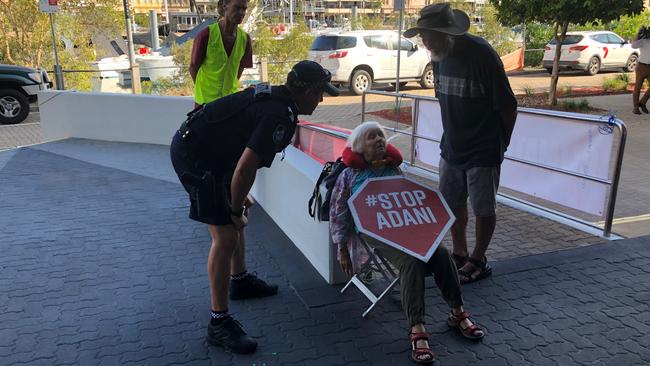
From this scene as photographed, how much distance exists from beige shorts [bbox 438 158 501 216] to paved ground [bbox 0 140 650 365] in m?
0.62

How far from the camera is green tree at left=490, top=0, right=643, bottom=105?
1090 cm

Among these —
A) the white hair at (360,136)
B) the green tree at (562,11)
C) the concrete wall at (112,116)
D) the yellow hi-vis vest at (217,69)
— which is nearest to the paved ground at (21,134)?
the concrete wall at (112,116)

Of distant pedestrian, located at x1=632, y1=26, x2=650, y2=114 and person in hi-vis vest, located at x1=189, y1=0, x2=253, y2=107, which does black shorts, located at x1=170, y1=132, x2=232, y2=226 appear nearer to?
person in hi-vis vest, located at x1=189, y1=0, x2=253, y2=107

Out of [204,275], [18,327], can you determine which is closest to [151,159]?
[204,275]

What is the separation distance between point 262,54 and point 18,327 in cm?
1553

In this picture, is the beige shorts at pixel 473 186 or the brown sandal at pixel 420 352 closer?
the brown sandal at pixel 420 352

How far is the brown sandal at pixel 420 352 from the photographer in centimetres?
304

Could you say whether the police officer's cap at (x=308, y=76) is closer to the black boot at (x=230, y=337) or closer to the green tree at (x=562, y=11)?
the black boot at (x=230, y=337)

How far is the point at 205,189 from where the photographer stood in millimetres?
3064

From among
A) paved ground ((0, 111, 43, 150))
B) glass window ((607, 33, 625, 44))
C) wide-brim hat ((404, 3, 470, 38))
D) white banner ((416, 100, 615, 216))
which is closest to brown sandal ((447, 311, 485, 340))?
wide-brim hat ((404, 3, 470, 38))

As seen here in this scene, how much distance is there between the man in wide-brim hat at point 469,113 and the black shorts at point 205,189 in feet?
5.57

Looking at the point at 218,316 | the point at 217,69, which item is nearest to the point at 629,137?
the point at 217,69

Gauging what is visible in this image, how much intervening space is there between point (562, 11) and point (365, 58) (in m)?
7.18

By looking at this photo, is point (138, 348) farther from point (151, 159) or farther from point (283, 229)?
point (151, 159)
